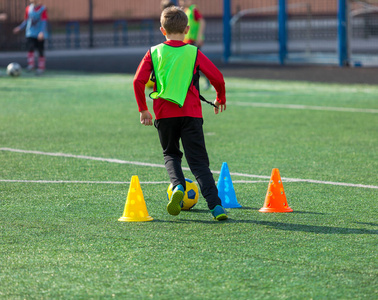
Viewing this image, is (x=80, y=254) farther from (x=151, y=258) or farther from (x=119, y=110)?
(x=119, y=110)

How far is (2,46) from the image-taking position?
33.3 metres

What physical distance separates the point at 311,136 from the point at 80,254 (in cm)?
636

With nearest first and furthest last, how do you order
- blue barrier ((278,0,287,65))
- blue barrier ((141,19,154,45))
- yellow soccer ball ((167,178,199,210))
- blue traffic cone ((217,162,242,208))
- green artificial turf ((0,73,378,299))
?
green artificial turf ((0,73,378,299)) < yellow soccer ball ((167,178,199,210)) < blue traffic cone ((217,162,242,208)) < blue barrier ((278,0,287,65)) < blue barrier ((141,19,154,45))

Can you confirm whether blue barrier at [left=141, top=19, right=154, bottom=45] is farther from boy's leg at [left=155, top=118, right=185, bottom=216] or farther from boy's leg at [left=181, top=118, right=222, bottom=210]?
boy's leg at [left=181, top=118, right=222, bottom=210]

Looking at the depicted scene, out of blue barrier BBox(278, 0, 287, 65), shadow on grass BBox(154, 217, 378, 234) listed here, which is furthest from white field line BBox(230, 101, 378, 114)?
blue barrier BBox(278, 0, 287, 65)

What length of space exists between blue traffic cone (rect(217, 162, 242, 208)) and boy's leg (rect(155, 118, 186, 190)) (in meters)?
0.51

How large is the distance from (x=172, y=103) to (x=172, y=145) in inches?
14.1

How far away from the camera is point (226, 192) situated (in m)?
6.79

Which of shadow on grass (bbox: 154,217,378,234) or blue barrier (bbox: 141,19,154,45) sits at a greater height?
blue barrier (bbox: 141,19,154,45)

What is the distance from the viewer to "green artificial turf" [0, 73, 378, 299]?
4.65 meters

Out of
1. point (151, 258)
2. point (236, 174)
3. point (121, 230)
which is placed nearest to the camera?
point (151, 258)

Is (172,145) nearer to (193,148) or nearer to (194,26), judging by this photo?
(193,148)

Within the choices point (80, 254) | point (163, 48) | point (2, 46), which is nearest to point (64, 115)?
point (163, 48)

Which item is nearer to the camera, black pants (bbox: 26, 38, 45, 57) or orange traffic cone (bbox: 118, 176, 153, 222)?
orange traffic cone (bbox: 118, 176, 153, 222)
